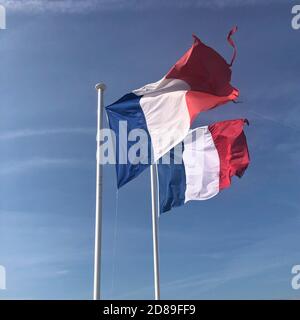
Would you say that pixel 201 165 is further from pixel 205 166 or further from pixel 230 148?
pixel 230 148

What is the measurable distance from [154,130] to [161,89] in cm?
200

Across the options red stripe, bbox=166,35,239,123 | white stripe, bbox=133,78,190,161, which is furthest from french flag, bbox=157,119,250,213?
white stripe, bbox=133,78,190,161

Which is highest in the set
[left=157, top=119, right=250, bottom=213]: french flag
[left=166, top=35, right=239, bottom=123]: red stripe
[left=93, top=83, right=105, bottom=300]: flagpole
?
[left=166, top=35, right=239, bottom=123]: red stripe

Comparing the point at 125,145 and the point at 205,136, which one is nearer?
the point at 125,145

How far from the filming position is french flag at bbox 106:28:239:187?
20281 millimetres

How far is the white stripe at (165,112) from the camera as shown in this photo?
66.1 feet

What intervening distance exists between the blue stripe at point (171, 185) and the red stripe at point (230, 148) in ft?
6.02

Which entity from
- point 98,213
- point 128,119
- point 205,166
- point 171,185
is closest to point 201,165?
point 205,166

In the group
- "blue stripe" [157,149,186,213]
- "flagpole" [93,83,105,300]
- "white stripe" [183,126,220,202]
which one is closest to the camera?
"flagpole" [93,83,105,300]

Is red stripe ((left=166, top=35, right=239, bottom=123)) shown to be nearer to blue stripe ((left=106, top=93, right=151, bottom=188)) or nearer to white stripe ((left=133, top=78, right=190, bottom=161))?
white stripe ((left=133, top=78, right=190, bottom=161))

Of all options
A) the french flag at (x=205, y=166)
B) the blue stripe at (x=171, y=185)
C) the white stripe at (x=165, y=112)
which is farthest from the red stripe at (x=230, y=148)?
the white stripe at (x=165, y=112)
